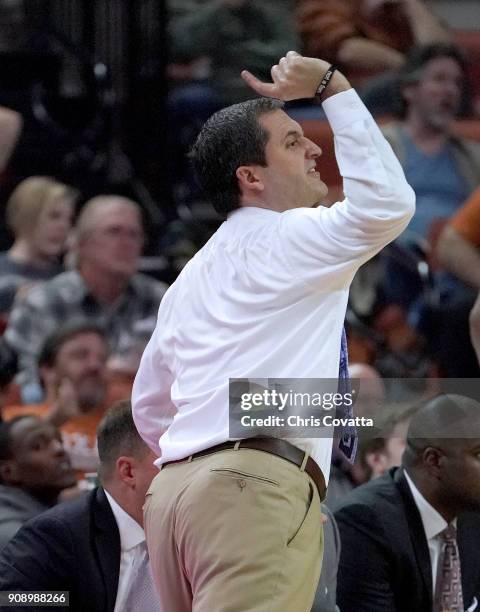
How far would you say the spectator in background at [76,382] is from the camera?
15.0 feet

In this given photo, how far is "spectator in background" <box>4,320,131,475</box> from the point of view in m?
4.57

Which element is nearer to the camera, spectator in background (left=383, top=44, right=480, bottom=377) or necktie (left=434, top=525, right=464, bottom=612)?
necktie (left=434, top=525, right=464, bottom=612)

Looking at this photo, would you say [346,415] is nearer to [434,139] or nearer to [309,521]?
[309,521]

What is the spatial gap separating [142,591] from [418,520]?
2.46ft

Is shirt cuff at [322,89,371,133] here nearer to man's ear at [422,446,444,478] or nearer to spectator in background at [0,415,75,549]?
man's ear at [422,446,444,478]

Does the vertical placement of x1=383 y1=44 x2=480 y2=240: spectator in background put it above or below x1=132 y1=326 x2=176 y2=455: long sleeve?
above

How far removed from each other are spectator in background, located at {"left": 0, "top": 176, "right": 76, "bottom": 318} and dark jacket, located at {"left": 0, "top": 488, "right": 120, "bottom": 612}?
5.91ft

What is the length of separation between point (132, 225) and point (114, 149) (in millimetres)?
399

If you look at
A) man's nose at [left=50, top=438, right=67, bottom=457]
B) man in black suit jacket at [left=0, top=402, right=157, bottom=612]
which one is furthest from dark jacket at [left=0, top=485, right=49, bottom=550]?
man in black suit jacket at [left=0, top=402, right=157, bottom=612]

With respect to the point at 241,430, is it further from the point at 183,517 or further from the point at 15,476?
the point at 15,476

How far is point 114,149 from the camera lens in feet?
17.2

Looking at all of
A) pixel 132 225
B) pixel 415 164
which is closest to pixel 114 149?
Result: pixel 132 225

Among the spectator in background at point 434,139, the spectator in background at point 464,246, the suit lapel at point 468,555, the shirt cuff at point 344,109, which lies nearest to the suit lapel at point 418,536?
the suit lapel at point 468,555

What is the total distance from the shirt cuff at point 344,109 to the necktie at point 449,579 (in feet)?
4.63
